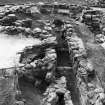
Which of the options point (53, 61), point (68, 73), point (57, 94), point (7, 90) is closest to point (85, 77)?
point (68, 73)

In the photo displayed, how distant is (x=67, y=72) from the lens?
61.0 ft

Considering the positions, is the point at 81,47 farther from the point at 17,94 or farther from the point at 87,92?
the point at 17,94

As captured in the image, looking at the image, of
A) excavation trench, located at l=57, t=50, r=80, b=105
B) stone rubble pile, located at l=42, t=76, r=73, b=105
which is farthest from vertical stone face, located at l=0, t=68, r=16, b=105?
excavation trench, located at l=57, t=50, r=80, b=105

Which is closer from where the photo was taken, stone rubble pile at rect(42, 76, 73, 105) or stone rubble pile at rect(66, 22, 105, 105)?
stone rubble pile at rect(66, 22, 105, 105)

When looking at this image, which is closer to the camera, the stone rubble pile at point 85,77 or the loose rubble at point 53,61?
the stone rubble pile at point 85,77

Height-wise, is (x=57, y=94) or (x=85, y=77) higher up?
(x=85, y=77)

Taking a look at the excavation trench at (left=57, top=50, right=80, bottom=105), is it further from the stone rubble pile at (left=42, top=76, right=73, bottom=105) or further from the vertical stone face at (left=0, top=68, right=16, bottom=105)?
the vertical stone face at (left=0, top=68, right=16, bottom=105)

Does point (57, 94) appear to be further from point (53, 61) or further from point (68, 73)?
point (68, 73)

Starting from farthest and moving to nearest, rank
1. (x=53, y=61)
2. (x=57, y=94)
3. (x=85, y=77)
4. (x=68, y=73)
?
(x=68, y=73), (x=53, y=61), (x=85, y=77), (x=57, y=94)

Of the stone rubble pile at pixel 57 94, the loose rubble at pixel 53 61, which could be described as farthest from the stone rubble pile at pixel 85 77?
the stone rubble pile at pixel 57 94

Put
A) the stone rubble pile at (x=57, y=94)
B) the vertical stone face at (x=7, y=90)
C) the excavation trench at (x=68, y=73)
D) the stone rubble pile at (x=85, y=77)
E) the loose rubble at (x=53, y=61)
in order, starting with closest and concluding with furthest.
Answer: the vertical stone face at (x=7, y=90) < the stone rubble pile at (x=85, y=77) < the stone rubble pile at (x=57, y=94) < the loose rubble at (x=53, y=61) < the excavation trench at (x=68, y=73)

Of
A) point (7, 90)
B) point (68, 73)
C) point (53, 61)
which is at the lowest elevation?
point (68, 73)

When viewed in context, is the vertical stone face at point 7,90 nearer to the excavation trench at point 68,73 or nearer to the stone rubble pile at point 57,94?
the stone rubble pile at point 57,94

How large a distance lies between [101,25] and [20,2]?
Result: 1255 centimetres
